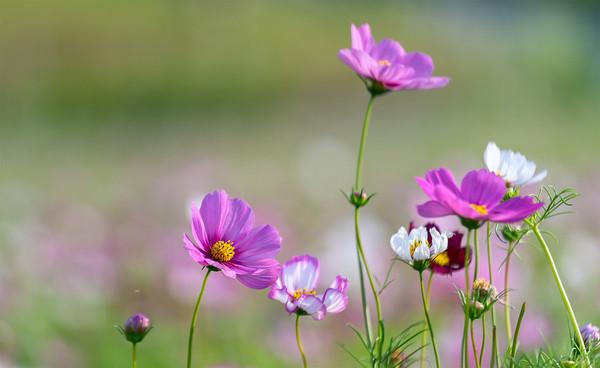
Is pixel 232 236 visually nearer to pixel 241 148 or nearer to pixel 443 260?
pixel 443 260

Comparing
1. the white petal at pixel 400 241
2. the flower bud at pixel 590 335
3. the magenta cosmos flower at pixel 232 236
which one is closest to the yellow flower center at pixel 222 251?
the magenta cosmos flower at pixel 232 236

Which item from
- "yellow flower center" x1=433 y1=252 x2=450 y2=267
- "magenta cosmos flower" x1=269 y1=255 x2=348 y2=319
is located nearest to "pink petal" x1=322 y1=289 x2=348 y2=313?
"magenta cosmos flower" x1=269 y1=255 x2=348 y2=319

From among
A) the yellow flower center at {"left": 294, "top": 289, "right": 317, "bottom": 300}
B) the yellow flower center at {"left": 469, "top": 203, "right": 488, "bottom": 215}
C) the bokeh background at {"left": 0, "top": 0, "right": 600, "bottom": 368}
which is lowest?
the bokeh background at {"left": 0, "top": 0, "right": 600, "bottom": 368}

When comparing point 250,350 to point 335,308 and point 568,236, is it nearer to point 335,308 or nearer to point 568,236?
point 568,236

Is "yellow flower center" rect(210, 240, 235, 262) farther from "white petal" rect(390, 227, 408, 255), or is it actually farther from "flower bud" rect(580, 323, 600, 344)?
"flower bud" rect(580, 323, 600, 344)

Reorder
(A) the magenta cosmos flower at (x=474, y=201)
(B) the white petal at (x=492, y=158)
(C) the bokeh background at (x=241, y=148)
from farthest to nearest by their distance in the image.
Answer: (C) the bokeh background at (x=241, y=148) < (B) the white petal at (x=492, y=158) < (A) the magenta cosmos flower at (x=474, y=201)

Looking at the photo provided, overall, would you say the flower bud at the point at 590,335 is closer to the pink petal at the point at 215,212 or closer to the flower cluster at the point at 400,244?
the flower cluster at the point at 400,244

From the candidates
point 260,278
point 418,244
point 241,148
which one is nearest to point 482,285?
point 418,244
